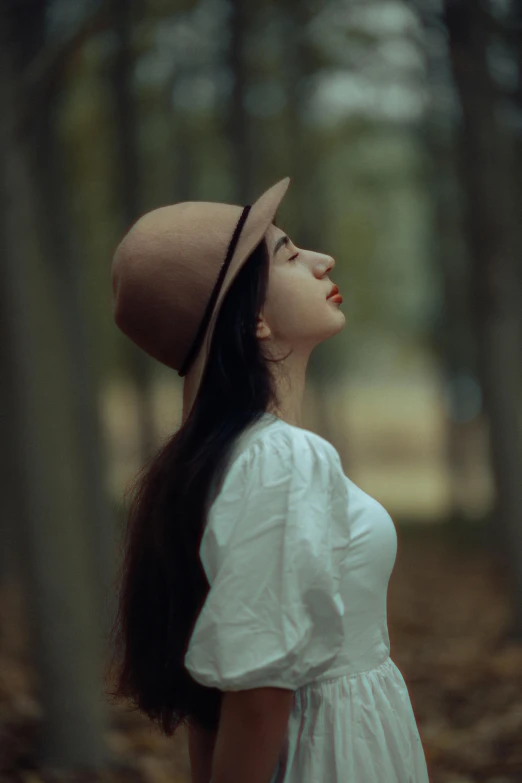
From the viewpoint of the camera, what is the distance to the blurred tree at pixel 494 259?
21.9ft

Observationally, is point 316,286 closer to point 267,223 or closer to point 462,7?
point 267,223

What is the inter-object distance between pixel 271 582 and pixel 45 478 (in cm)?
321

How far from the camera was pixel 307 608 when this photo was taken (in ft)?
5.59

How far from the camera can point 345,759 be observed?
181 cm

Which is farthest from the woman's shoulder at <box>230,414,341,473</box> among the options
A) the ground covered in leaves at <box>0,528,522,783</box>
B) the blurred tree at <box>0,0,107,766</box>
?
the blurred tree at <box>0,0,107,766</box>

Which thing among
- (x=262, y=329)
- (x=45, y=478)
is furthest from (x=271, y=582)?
(x=45, y=478)

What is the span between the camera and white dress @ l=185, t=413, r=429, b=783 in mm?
1674

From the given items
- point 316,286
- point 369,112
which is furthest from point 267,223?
point 369,112

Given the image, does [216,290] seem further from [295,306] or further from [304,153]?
[304,153]

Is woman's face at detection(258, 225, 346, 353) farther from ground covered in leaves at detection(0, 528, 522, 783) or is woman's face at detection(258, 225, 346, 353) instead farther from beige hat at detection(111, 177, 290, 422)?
ground covered in leaves at detection(0, 528, 522, 783)

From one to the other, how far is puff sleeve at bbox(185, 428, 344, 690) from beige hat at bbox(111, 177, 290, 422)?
1.11ft

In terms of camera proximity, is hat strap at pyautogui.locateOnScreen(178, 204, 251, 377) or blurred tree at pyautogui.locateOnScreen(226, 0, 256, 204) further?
blurred tree at pyautogui.locateOnScreen(226, 0, 256, 204)

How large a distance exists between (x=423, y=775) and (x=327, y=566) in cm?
59

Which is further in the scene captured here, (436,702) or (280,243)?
(436,702)
